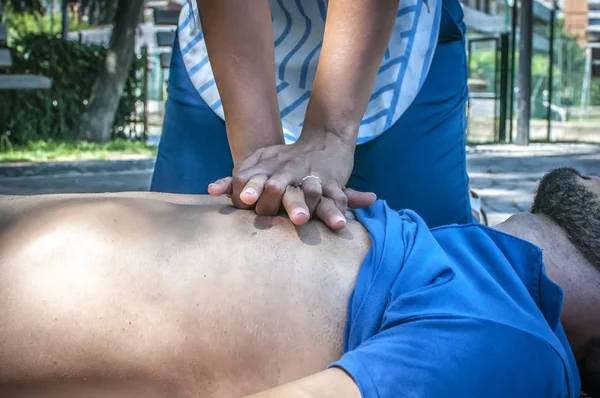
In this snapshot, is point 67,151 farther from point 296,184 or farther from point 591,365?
point 591,365

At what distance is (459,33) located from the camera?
2.84 meters

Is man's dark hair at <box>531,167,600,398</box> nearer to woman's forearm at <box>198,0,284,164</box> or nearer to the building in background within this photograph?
woman's forearm at <box>198,0,284,164</box>

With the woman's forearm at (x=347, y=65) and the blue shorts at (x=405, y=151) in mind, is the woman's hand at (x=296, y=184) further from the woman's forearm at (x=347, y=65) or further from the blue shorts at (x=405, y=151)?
the blue shorts at (x=405, y=151)

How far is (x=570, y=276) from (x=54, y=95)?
402 inches

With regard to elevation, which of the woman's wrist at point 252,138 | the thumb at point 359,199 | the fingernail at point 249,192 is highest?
the woman's wrist at point 252,138

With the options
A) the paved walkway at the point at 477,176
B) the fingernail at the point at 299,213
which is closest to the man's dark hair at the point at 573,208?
the fingernail at the point at 299,213

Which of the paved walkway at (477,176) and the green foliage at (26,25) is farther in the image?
the green foliage at (26,25)

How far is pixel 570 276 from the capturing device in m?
1.91

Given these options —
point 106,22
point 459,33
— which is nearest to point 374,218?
point 459,33

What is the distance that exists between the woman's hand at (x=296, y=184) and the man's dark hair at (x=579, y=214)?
0.47 metres

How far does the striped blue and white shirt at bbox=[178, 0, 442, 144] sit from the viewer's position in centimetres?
264

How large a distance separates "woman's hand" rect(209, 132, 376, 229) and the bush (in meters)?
9.31

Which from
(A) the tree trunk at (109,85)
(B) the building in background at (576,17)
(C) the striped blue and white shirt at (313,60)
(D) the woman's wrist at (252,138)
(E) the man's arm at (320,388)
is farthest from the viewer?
(B) the building in background at (576,17)

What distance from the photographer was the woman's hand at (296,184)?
1776mm
